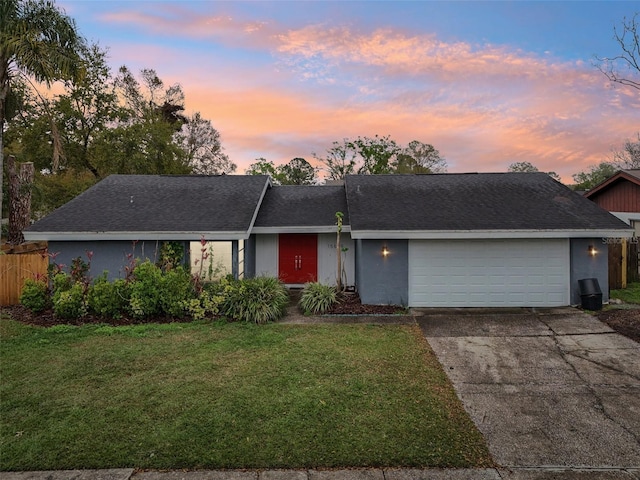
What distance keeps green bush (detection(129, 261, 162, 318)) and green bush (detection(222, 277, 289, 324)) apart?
66.9 inches

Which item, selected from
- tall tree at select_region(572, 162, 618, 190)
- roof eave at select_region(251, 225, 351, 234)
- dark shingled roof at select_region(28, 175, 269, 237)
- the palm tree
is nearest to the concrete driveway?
roof eave at select_region(251, 225, 351, 234)

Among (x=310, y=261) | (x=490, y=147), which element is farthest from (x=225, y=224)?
(x=490, y=147)

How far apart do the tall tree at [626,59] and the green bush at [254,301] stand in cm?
1107

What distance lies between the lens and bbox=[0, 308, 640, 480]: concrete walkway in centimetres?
343

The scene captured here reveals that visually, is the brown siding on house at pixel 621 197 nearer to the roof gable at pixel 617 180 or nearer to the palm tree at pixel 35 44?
the roof gable at pixel 617 180

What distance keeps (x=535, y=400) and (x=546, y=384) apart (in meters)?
0.69

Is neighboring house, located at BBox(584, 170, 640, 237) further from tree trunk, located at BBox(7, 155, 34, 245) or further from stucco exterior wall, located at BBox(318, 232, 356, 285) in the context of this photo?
tree trunk, located at BBox(7, 155, 34, 245)

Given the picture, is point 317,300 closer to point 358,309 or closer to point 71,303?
point 358,309

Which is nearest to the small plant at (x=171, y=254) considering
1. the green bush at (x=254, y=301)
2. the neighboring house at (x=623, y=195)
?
the green bush at (x=254, y=301)

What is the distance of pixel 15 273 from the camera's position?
10.0 meters

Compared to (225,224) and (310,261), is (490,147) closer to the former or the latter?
(310,261)

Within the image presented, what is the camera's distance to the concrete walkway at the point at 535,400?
11.3ft

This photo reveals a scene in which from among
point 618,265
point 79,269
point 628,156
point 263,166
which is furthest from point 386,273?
point 628,156

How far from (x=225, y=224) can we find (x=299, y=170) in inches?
1426
